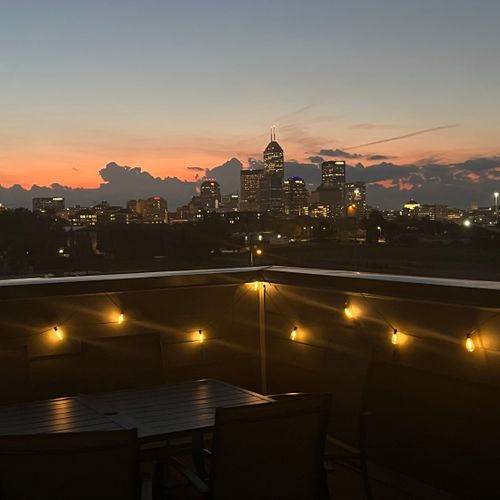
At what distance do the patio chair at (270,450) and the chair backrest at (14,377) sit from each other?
173 cm

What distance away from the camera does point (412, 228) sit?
1371 inches

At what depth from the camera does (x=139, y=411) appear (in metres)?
3.53

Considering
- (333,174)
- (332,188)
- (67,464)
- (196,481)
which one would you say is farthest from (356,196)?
(67,464)

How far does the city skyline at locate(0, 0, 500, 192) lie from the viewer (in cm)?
1231

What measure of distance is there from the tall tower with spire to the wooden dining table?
31.8 m

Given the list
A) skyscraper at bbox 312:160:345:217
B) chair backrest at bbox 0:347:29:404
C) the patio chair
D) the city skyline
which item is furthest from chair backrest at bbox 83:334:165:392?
skyscraper at bbox 312:160:345:217

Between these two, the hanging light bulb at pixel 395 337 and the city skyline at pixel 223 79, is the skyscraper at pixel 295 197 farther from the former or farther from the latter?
the hanging light bulb at pixel 395 337

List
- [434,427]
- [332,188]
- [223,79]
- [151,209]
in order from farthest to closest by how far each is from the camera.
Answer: [332,188]
[151,209]
[223,79]
[434,427]

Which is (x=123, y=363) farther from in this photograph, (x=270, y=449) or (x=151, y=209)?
(x=151, y=209)

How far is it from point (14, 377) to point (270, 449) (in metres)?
2.03

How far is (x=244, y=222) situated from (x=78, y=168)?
5.94 m

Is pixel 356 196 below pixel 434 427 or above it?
above

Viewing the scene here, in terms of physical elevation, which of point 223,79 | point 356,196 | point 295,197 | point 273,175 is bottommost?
point 356,196

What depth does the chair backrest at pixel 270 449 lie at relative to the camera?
266 cm
